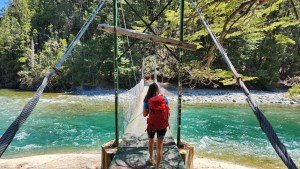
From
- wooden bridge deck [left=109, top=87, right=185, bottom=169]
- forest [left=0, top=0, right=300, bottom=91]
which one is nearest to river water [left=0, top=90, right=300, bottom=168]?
forest [left=0, top=0, right=300, bottom=91]

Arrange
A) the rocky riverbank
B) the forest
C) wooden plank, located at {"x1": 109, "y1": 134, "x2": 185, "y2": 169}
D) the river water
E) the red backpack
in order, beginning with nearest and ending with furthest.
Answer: the red backpack → wooden plank, located at {"x1": 109, "y1": 134, "x2": 185, "y2": 169} → the river water → the rocky riverbank → the forest

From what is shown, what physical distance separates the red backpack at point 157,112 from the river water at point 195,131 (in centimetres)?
344

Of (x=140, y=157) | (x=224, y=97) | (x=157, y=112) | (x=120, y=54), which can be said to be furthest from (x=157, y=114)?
(x=120, y=54)

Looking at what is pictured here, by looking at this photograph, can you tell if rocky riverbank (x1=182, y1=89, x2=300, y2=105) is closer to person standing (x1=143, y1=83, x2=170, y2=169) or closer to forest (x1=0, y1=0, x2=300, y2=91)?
forest (x1=0, y1=0, x2=300, y2=91)

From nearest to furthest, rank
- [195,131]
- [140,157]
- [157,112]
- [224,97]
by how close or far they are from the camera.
→ [157,112]
[140,157]
[195,131]
[224,97]

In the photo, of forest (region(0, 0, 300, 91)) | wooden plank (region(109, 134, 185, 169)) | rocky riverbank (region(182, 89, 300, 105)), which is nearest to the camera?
wooden plank (region(109, 134, 185, 169))

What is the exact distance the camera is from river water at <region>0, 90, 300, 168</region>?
6.08m

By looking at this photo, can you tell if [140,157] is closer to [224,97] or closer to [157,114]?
[157,114]

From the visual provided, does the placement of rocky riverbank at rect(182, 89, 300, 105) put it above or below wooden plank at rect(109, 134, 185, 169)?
below

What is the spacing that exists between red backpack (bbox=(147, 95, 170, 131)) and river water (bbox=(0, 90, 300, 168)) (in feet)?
11.3

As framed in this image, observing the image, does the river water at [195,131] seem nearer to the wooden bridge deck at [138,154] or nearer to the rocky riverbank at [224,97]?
the rocky riverbank at [224,97]

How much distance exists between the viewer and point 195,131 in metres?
7.89

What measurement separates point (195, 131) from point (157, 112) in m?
5.48

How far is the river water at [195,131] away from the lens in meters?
6.08
